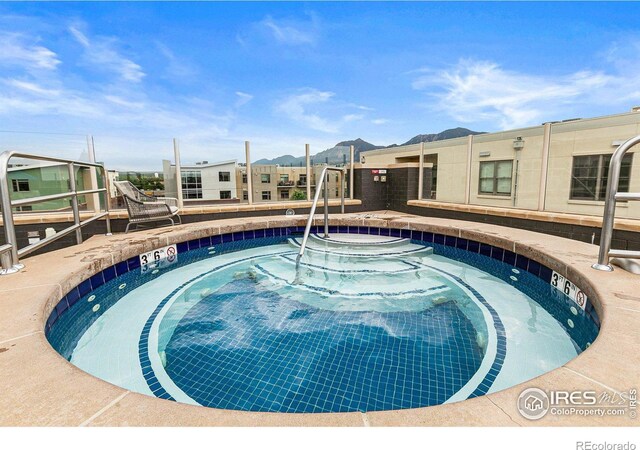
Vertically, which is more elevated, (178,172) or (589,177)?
(178,172)

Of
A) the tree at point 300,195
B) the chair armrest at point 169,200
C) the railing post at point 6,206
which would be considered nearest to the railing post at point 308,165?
the tree at point 300,195

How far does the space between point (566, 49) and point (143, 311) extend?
1339cm

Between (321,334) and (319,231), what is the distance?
389 cm

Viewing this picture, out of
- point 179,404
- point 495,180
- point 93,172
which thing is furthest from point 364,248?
point 93,172

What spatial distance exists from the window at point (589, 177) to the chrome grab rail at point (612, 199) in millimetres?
2441

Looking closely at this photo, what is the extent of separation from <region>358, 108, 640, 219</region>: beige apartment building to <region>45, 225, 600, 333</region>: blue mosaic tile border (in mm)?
1269

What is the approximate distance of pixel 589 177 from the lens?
430cm

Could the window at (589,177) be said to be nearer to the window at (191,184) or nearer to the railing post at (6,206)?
the window at (191,184)

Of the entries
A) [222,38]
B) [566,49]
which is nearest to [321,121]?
[222,38]

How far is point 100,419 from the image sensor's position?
929 mm

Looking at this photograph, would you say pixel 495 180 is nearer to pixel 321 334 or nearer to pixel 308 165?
pixel 308 165

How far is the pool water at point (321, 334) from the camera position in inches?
65.6

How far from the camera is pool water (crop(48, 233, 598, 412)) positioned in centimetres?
167

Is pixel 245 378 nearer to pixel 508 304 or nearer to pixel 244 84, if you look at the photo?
pixel 508 304
